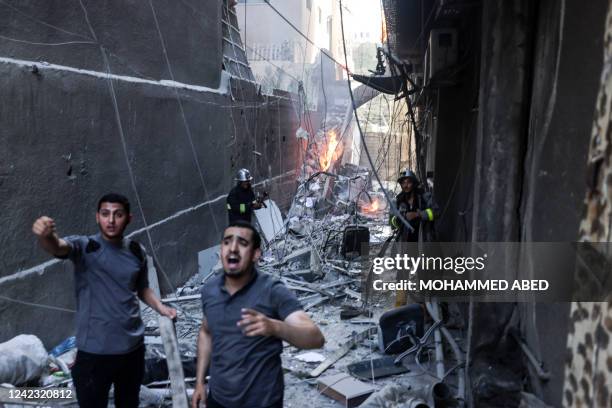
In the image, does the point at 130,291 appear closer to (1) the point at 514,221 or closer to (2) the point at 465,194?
(1) the point at 514,221

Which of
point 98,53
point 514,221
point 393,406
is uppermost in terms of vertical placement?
point 98,53

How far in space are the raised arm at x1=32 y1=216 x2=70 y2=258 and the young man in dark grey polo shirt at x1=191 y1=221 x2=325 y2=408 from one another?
107 cm

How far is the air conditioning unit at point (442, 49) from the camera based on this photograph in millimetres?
8320

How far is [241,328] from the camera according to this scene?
2.65 metres

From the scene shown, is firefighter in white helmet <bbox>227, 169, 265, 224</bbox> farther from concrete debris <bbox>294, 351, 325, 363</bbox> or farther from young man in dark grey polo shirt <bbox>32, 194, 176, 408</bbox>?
young man in dark grey polo shirt <bbox>32, 194, 176, 408</bbox>

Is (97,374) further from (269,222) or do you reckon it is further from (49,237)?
(269,222)

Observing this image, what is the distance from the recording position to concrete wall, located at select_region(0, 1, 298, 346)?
16.7 ft

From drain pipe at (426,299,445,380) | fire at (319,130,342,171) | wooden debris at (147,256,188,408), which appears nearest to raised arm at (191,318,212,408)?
wooden debris at (147,256,188,408)

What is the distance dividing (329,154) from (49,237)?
63.5 ft

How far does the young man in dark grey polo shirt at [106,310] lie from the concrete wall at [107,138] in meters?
2.17

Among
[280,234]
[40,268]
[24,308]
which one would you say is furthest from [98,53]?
[280,234]

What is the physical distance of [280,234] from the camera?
13305mm

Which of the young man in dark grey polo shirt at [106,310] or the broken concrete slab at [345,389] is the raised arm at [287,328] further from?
the broken concrete slab at [345,389]

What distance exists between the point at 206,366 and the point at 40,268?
11.0ft
